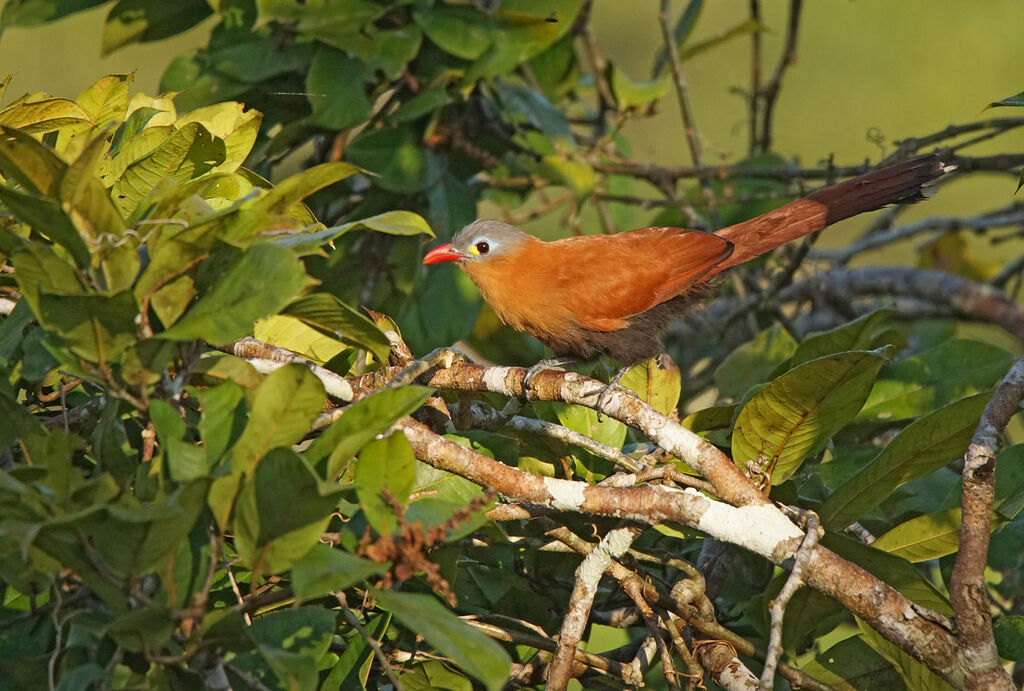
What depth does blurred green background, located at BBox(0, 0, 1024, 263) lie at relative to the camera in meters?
8.19

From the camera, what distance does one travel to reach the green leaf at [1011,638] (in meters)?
2.14

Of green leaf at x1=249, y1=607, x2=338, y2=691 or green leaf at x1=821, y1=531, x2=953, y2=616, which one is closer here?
green leaf at x1=249, y1=607, x2=338, y2=691

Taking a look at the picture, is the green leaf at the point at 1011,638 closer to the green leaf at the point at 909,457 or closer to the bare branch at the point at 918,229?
the green leaf at the point at 909,457

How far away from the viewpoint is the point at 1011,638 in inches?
85.2

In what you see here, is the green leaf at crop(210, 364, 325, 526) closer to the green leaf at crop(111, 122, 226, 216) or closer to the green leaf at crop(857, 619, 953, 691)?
the green leaf at crop(111, 122, 226, 216)

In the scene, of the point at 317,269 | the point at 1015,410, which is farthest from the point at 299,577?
the point at 317,269

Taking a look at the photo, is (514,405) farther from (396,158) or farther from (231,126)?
(396,158)

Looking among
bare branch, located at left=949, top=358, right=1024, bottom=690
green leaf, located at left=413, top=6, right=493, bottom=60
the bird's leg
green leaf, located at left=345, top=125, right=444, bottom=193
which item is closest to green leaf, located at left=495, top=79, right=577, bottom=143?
green leaf, located at left=413, top=6, right=493, bottom=60

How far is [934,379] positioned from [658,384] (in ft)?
2.97

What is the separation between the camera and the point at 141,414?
1632 millimetres

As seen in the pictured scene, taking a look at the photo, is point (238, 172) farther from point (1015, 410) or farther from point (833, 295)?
point (833, 295)

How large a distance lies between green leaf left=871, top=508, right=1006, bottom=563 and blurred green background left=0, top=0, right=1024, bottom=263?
6129 millimetres

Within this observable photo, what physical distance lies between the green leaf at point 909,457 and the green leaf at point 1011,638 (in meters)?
0.40

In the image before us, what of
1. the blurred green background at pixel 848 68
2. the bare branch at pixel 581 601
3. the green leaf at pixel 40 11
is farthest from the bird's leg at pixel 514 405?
the blurred green background at pixel 848 68
